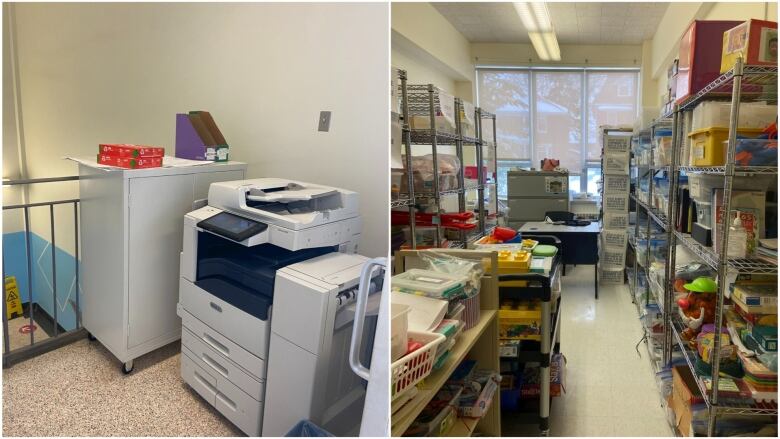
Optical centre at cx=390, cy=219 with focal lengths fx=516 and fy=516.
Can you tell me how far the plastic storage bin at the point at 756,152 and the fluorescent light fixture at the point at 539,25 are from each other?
2553 millimetres

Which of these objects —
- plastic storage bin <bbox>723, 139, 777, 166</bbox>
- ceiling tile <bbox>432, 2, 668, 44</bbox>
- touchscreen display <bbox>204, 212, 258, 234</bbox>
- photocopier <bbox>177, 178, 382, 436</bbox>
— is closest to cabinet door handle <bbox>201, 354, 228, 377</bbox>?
photocopier <bbox>177, 178, 382, 436</bbox>

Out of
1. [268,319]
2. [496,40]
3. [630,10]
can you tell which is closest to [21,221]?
[268,319]

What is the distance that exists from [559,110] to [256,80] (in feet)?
17.0

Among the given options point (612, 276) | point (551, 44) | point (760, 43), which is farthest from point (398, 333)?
point (551, 44)

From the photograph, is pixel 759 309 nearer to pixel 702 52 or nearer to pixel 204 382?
pixel 702 52

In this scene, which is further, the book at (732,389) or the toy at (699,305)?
the toy at (699,305)

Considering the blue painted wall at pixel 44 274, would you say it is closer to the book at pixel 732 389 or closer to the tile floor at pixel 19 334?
the tile floor at pixel 19 334

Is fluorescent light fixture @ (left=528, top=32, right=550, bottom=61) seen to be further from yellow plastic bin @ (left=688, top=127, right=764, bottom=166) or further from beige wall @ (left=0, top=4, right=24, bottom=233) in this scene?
beige wall @ (left=0, top=4, right=24, bottom=233)

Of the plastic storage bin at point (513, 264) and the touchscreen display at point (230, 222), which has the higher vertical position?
the touchscreen display at point (230, 222)

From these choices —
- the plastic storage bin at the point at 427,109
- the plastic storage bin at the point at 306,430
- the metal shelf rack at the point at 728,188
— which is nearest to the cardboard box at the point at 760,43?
the metal shelf rack at the point at 728,188

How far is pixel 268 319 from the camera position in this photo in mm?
1928

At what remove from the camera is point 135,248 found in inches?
94.7

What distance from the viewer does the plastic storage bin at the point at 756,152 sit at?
1810 millimetres

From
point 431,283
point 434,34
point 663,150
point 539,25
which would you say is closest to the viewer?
point 431,283
